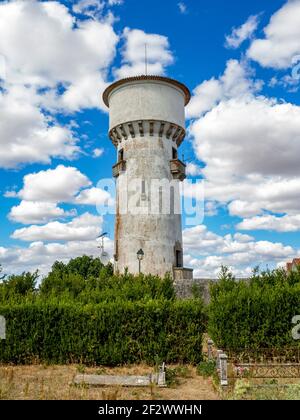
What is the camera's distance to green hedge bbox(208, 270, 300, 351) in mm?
14156

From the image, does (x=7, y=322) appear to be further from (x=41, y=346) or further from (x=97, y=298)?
(x=97, y=298)

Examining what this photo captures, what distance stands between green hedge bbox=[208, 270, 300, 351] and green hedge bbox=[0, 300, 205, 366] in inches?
34.3

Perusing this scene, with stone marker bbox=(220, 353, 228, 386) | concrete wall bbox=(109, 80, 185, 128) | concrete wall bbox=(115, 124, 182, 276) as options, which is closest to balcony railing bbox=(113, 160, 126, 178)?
concrete wall bbox=(115, 124, 182, 276)

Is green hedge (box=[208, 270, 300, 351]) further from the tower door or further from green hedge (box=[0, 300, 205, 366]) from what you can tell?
the tower door

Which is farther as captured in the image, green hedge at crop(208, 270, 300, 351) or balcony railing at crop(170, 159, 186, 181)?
balcony railing at crop(170, 159, 186, 181)

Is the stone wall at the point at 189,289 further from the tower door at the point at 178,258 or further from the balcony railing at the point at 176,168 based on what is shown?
the balcony railing at the point at 176,168

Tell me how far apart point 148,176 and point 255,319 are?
591 inches

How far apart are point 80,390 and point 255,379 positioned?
493 centimetres

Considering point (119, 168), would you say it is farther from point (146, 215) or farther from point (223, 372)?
point (223, 372)

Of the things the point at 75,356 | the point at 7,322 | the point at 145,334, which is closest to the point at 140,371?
the point at 145,334

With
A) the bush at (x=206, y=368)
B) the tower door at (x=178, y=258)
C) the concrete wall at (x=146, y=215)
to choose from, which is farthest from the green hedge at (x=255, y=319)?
the tower door at (x=178, y=258)

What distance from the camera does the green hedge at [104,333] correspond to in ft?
45.4

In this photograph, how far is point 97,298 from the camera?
16.2m

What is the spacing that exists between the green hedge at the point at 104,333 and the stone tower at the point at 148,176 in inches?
473
